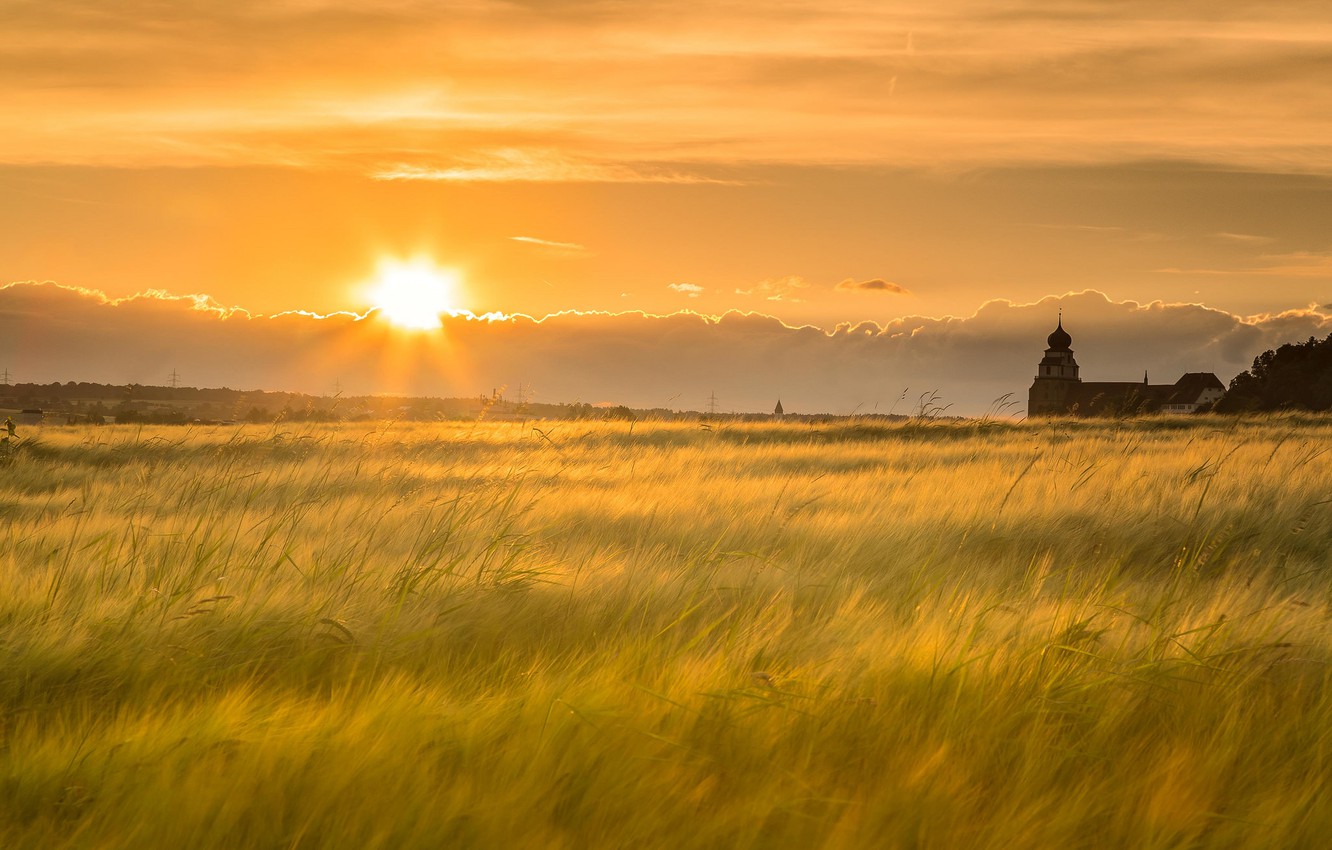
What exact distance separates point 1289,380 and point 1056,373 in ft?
177

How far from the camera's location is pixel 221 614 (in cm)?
350

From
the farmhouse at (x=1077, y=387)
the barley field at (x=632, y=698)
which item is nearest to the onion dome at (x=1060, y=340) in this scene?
the farmhouse at (x=1077, y=387)

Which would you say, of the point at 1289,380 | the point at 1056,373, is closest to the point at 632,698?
the point at 1289,380

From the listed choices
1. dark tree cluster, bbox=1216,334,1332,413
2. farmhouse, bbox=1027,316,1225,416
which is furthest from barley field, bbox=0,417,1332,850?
farmhouse, bbox=1027,316,1225,416

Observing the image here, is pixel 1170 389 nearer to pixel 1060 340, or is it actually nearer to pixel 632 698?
pixel 1060 340

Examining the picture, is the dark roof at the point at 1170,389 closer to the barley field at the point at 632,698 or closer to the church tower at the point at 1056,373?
the church tower at the point at 1056,373

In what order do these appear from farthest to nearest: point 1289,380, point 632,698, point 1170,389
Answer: point 1170,389 → point 1289,380 → point 632,698

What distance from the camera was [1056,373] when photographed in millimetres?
114938

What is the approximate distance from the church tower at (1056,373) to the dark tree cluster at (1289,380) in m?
42.6

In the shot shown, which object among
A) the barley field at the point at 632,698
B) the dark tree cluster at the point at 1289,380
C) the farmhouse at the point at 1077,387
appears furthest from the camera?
the farmhouse at the point at 1077,387

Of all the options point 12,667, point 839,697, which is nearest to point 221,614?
point 12,667

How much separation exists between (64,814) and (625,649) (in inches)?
66.3

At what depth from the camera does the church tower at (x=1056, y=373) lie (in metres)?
113

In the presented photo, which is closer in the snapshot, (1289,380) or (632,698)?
(632,698)
